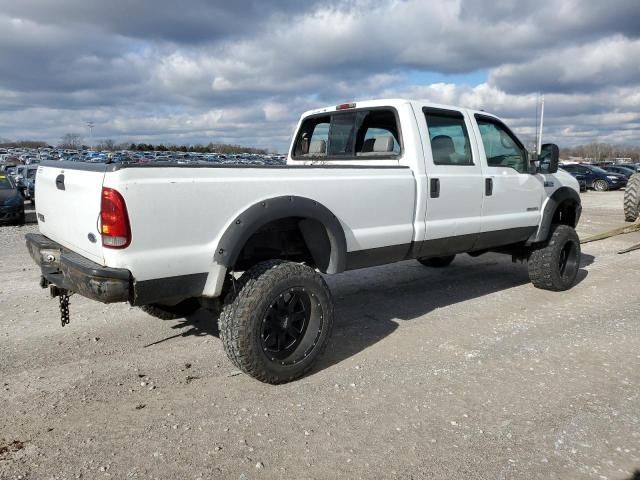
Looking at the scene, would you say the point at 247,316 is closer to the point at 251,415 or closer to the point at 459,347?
the point at 251,415

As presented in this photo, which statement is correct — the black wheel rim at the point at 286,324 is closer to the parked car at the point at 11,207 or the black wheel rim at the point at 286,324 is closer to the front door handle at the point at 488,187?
the front door handle at the point at 488,187

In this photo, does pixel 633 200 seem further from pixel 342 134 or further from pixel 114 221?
pixel 114 221

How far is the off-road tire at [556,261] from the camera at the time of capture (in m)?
5.98

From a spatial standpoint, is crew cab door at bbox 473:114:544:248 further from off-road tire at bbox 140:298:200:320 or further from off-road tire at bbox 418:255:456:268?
off-road tire at bbox 140:298:200:320

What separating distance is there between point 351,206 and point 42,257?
90.3 inches

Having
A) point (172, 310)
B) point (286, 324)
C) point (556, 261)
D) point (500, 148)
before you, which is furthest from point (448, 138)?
point (172, 310)

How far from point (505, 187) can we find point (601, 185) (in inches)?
1004

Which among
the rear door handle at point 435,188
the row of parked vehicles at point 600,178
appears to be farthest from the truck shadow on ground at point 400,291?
the row of parked vehicles at point 600,178

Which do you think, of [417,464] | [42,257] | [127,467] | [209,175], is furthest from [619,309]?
[42,257]

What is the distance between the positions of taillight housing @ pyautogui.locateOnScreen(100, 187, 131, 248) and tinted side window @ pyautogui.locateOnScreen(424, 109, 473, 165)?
2745mm

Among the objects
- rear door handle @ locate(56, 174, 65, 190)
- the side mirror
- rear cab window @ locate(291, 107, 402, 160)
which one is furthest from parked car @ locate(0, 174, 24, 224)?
the side mirror

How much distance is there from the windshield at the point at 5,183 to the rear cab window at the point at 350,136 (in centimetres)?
1097

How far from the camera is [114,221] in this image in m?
2.93

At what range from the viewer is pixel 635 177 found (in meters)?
13.6
